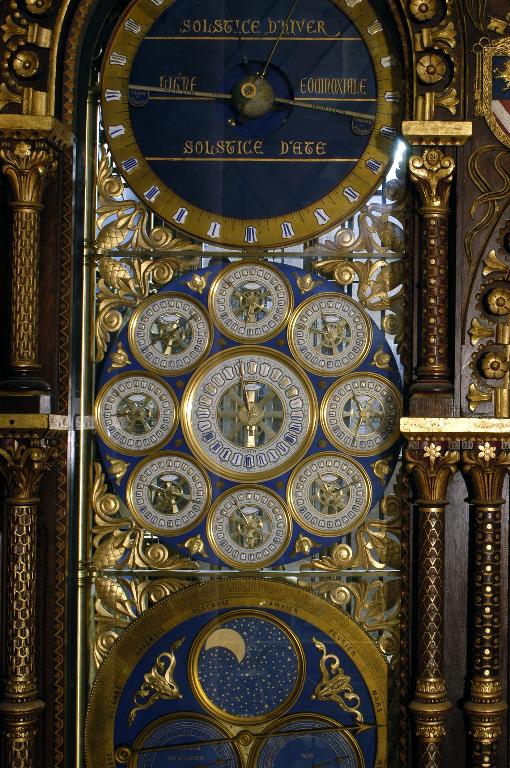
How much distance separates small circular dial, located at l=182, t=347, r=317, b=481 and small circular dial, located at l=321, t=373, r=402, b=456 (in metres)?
0.12

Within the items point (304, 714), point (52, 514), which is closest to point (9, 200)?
point (52, 514)

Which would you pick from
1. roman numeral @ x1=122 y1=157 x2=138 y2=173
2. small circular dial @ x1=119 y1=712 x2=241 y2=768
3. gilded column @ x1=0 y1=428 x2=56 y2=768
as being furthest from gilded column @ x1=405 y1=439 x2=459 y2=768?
roman numeral @ x1=122 y1=157 x2=138 y2=173

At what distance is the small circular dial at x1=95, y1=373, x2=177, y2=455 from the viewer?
19.9 ft

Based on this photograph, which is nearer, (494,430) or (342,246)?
(494,430)

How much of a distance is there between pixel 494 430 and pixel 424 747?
1573 mm

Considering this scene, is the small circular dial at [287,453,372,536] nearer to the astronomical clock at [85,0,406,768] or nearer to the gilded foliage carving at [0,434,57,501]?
the astronomical clock at [85,0,406,768]

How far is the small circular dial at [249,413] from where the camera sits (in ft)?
19.7

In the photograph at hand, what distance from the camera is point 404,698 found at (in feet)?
19.2

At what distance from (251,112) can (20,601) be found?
2748 millimetres

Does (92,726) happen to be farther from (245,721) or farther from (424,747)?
(424,747)

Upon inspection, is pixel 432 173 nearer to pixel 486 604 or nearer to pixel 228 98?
pixel 228 98

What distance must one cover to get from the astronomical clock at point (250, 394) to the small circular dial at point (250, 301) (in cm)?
1

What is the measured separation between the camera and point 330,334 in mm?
6039

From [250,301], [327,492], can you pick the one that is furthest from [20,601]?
[250,301]
